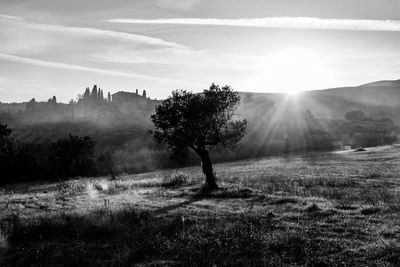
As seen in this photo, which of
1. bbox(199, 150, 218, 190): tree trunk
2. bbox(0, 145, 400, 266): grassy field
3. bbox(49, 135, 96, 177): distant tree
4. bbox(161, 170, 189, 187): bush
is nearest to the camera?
bbox(0, 145, 400, 266): grassy field

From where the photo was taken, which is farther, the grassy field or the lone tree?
the lone tree

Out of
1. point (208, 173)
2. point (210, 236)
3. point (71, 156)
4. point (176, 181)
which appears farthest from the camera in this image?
point (71, 156)

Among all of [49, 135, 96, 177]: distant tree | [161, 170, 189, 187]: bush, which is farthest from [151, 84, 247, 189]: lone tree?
[49, 135, 96, 177]: distant tree

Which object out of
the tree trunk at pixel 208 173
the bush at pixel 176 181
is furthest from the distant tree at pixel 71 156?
the tree trunk at pixel 208 173

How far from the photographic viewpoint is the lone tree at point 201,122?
37469mm

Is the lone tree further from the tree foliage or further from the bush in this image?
the bush

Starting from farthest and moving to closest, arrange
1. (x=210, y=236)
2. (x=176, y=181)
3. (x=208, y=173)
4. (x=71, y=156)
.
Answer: (x=71, y=156), (x=176, y=181), (x=208, y=173), (x=210, y=236)

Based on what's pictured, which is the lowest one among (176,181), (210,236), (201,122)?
(176,181)

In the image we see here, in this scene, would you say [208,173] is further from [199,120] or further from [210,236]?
[210,236]

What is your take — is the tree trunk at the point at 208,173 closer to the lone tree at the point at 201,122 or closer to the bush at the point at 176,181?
the lone tree at the point at 201,122

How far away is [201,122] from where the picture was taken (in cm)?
3750

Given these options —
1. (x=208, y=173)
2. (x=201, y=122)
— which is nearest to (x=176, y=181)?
(x=208, y=173)

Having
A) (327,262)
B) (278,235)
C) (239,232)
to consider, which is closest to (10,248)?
(239,232)

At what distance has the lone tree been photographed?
37.5 metres
